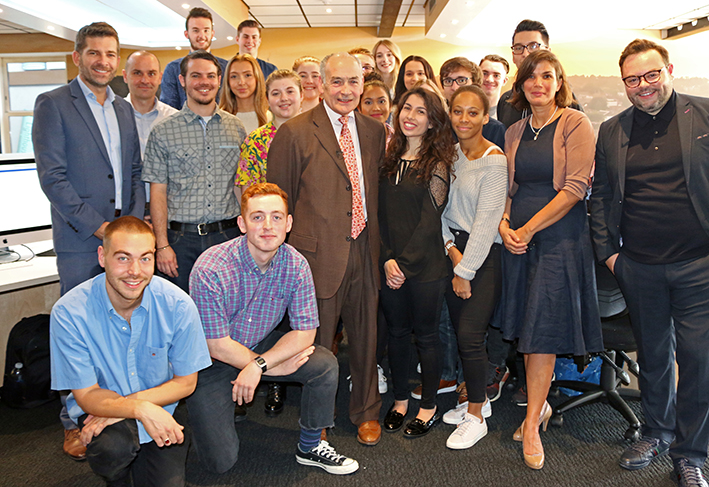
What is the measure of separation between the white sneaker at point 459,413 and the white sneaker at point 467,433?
4.3 inches

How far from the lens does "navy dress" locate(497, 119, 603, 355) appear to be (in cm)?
229

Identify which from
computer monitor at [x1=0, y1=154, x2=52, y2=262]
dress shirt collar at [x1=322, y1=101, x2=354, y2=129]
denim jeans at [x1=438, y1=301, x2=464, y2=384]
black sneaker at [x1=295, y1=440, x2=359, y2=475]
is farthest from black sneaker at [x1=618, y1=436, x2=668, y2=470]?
computer monitor at [x1=0, y1=154, x2=52, y2=262]

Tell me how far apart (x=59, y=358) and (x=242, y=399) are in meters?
0.72

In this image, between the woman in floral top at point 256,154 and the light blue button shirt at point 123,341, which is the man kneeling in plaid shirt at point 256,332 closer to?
the light blue button shirt at point 123,341

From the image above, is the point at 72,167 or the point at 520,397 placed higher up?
the point at 72,167

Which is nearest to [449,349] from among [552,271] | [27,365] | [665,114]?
[552,271]

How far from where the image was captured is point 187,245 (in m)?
2.51

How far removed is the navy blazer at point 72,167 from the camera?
230 cm

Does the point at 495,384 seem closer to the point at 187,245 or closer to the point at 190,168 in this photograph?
the point at 187,245

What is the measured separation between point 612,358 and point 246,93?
2655 mm

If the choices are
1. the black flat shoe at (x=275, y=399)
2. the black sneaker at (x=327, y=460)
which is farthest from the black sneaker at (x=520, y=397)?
the black flat shoe at (x=275, y=399)

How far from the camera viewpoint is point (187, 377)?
193cm

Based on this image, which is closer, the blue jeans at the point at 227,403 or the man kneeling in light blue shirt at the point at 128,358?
the man kneeling in light blue shirt at the point at 128,358

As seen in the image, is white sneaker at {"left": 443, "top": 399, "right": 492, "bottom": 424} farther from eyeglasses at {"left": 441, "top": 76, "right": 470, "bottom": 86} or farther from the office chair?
eyeglasses at {"left": 441, "top": 76, "right": 470, "bottom": 86}
